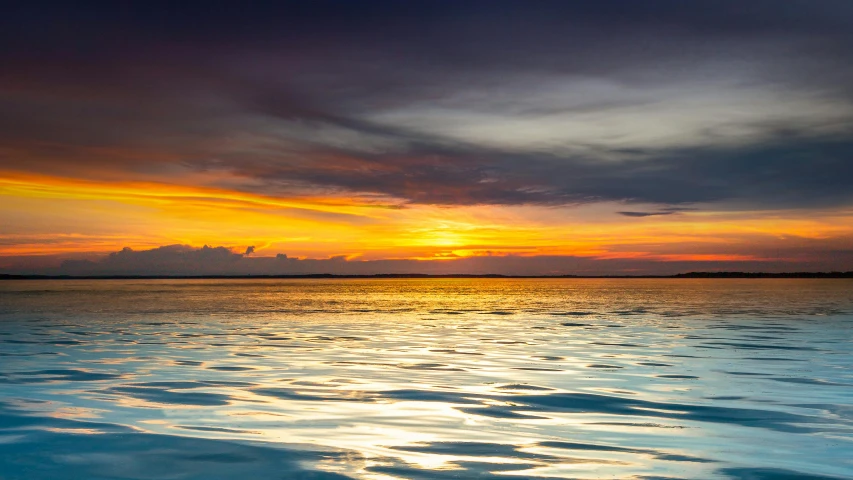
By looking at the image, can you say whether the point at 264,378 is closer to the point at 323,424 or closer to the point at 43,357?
the point at 323,424

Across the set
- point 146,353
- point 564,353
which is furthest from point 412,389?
point 146,353

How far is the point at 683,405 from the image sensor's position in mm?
13812

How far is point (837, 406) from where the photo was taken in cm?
1386

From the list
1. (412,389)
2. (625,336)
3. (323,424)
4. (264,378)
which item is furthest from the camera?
(625,336)

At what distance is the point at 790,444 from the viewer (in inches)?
411

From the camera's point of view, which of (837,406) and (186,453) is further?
(837,406)

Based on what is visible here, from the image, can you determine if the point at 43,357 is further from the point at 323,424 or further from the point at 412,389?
the point at 323,424

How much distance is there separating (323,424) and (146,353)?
1479cm

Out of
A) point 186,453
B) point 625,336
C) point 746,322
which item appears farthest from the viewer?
point 746,322

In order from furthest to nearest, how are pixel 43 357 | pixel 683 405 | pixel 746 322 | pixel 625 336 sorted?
pixel 746 322
pixel 625 336
pixel 43 357
pixel 683 405

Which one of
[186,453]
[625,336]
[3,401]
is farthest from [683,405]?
[625,336]

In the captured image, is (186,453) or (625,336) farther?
(625,336)

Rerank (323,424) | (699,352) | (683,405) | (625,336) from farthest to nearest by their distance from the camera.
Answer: (625,336) < (699,352) < (683,405) < (323,424)

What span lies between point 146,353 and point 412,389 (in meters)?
12.5
